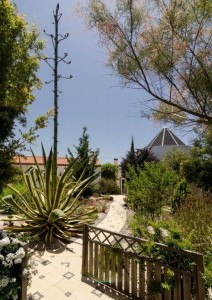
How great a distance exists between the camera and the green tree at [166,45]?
4406 millimetres

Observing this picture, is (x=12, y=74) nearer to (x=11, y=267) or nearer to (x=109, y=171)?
(x=11, y=267)

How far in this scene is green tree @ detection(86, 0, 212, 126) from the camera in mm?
4406

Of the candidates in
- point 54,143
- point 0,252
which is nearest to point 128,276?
point 0,252

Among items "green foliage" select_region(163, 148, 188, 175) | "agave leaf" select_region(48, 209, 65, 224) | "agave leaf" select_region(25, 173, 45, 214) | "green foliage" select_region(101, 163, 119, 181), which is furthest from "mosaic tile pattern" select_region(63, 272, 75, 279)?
"green foliage" select_region(101, 163, 119, 181)

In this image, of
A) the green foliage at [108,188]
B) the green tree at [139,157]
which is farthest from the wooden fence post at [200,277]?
the green foliage at [108,188]

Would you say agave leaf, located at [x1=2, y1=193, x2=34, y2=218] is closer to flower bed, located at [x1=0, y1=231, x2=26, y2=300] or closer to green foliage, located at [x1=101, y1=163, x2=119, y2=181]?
flower bed, located at [x1=0, y1=231, x2=26, y2=300]

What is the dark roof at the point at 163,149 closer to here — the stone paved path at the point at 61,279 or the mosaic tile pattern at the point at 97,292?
the stone paved path at the point at 61,279

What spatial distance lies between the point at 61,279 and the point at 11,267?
1.65 meters

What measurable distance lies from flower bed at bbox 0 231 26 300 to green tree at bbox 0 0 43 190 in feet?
9.51

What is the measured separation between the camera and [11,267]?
3.10 metres

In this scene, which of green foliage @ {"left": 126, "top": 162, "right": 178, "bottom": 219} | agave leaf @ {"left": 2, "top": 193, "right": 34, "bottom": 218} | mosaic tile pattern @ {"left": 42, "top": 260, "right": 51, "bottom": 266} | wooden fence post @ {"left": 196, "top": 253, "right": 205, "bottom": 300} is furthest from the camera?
green foliage @ {"left": 126, "top": 162, "right": 178, "bottom": 219}

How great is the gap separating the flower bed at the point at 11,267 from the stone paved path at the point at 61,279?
2.78 ft

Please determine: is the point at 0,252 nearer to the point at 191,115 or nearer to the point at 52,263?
the point at 52,263

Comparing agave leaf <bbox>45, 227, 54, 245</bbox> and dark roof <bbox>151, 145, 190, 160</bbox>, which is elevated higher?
dark roof <bbox>151, 145, 190, 160</bbox>
